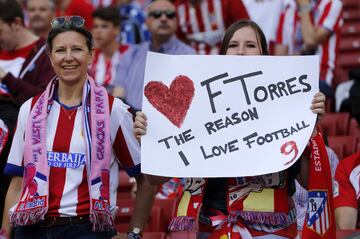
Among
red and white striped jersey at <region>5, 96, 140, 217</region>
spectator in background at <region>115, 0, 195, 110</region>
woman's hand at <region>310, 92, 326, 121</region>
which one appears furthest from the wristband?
woman's hand at <region>310, 92, 326, 121</region>

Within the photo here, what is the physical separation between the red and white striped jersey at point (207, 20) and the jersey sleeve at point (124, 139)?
151 inches

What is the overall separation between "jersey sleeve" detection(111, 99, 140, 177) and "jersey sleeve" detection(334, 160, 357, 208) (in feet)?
4.30

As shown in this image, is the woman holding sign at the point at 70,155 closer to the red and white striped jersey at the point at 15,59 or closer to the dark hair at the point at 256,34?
the dark hair at the point at 256,34

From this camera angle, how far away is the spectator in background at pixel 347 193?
5785 mm

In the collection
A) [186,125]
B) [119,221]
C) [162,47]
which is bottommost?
[119,221]

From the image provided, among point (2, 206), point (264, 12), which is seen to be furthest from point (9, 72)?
point (264, 12)

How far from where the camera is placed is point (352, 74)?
7.84 meters

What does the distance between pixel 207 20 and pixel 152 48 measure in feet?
2.28

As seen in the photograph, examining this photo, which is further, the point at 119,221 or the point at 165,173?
the point at 119,221

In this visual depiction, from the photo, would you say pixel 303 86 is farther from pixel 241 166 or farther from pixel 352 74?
pixel 352 74

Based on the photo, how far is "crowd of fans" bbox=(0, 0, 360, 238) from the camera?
5.95m

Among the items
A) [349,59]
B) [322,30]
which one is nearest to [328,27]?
[322,30]

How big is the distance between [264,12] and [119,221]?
3706 millimetres

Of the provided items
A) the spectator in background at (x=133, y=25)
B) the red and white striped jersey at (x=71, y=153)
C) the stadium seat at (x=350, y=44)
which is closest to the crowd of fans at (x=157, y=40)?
the spectator in background at (x=133, y=25)
